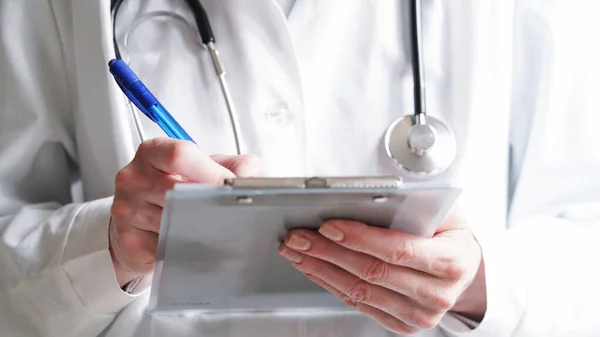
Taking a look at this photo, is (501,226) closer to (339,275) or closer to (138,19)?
(339,275)

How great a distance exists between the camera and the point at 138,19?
767mm

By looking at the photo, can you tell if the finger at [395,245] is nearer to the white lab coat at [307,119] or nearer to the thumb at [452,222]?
the thumb at [452,222]

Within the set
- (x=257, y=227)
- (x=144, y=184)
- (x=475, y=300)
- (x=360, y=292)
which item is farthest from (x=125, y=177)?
(x=475, y=300)

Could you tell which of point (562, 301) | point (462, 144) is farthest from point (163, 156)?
point (562, 301)

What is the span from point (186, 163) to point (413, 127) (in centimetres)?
30

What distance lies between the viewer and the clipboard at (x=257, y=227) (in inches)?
18.3

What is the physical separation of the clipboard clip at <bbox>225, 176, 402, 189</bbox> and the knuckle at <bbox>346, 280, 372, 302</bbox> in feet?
0.54

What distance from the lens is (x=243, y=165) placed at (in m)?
0.58

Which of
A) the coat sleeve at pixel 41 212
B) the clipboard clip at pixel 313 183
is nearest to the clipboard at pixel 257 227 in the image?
the clipboard clip at pixel 313 183

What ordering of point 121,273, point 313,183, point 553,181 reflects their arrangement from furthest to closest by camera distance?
point 553,181 → point 121,273 → point 313,183

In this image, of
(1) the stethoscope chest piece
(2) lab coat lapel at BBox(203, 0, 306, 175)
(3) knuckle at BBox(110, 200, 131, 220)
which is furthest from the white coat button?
(3) knuckle at BBox(110, 200, 131, 220)

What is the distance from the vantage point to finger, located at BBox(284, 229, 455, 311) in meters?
0.55

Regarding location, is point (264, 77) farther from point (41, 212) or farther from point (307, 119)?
point (41, 212)

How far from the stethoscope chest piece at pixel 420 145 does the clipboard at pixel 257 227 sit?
17 cm
